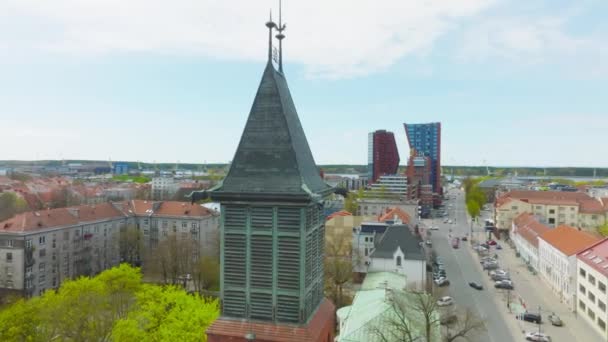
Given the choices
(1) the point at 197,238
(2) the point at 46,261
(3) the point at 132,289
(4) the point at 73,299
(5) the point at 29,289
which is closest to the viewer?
(4) the point at 73,299

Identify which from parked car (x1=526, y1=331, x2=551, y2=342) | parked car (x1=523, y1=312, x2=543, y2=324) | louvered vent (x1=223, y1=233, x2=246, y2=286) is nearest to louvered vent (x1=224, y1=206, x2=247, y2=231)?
louvered vent (x1=223, y1=233, x2=246, y2=286)

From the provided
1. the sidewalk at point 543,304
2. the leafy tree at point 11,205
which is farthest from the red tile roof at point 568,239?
the leafy tree at point 11,205

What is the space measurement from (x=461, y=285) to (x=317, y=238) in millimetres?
47973

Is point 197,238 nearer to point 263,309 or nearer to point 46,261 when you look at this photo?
point 46,261

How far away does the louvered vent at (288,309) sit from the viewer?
11242 millimetres

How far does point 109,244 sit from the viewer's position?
6169cm

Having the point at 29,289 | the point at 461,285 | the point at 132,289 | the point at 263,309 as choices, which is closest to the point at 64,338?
the point at 132,289

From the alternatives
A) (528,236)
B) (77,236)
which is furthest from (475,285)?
(77,236)

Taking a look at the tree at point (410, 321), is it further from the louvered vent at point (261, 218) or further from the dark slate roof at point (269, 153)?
the dark slate roof at point (269, 153)

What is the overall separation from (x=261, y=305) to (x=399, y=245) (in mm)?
41438

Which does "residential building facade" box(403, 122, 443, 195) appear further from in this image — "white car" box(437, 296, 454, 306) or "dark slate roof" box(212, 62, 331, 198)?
"dark slate roof" box(212, 62, 331, 198)

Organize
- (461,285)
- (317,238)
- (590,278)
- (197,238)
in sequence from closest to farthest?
(317,238) → (590,278) → (461,285) → (197,238)

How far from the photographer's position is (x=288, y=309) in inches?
445

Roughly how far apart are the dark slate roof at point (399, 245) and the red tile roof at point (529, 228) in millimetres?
24229
